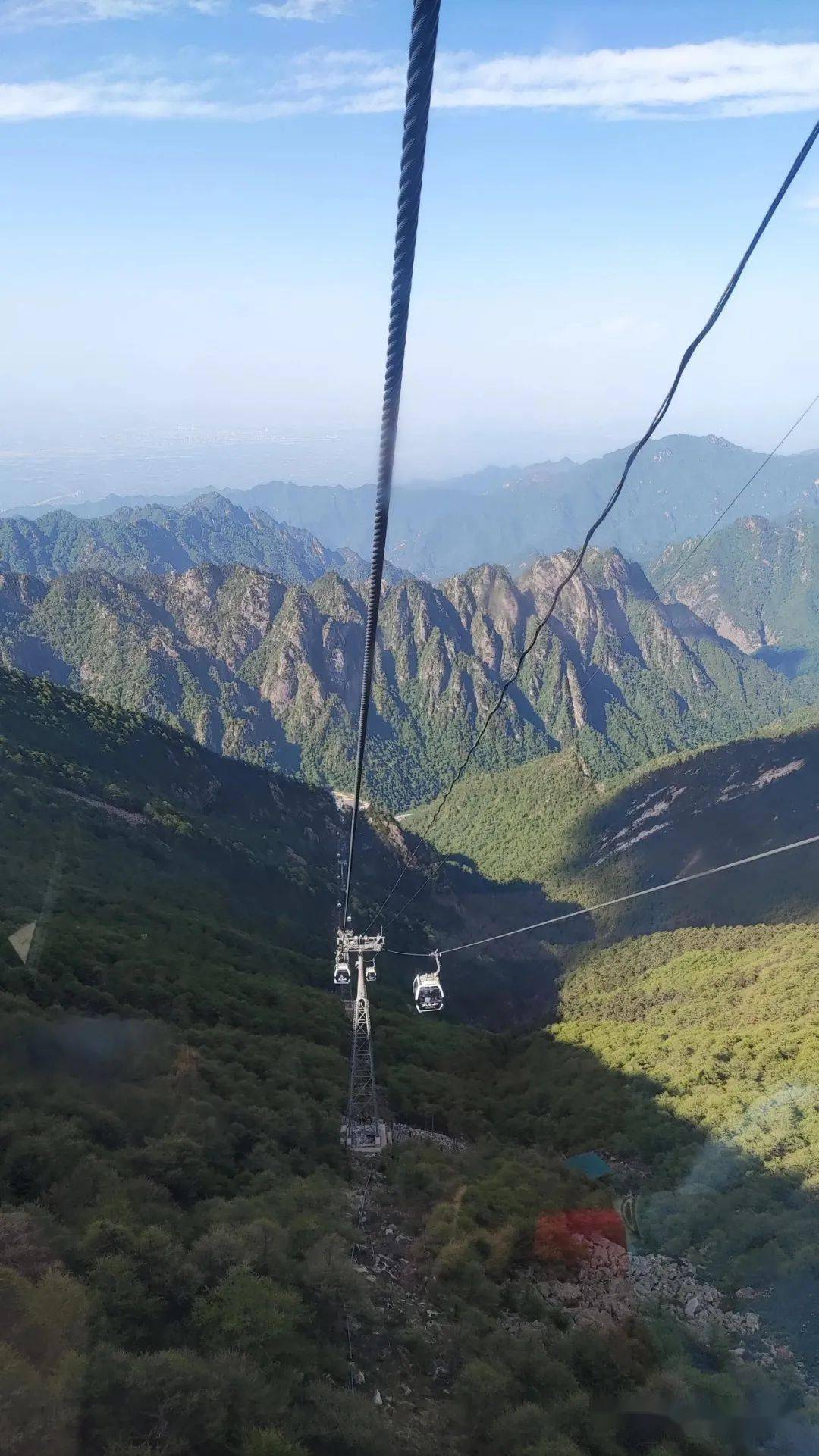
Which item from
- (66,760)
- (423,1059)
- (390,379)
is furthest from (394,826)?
(390,379)

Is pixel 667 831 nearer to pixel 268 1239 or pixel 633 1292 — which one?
pixel 633 1292

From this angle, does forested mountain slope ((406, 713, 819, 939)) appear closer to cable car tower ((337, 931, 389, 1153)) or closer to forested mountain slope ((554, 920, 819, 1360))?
forested mountain slope ((554, 920, 819, 1360))

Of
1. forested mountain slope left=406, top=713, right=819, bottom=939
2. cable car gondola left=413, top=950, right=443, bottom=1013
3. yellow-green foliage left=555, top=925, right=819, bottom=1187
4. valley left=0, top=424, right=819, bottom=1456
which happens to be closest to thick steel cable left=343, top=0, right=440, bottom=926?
valley left=0, top=424, right=819, bottom=1456

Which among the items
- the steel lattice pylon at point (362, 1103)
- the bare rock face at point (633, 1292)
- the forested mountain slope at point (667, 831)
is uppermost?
the forested mountain slope at point (667, 831)

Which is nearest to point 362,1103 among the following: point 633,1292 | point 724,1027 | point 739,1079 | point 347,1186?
point 347,1186

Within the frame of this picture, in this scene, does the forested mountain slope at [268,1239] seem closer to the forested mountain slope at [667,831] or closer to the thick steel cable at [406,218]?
the thick steel cable at [406,218]

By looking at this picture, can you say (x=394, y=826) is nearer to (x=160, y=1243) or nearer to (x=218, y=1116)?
(x=218, y=1116)

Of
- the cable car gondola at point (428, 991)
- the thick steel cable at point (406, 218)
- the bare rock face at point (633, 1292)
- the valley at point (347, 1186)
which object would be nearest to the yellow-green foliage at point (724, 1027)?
the valley at point (347, 1186)

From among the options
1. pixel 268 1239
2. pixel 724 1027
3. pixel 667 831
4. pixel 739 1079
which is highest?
pixel 667 831
